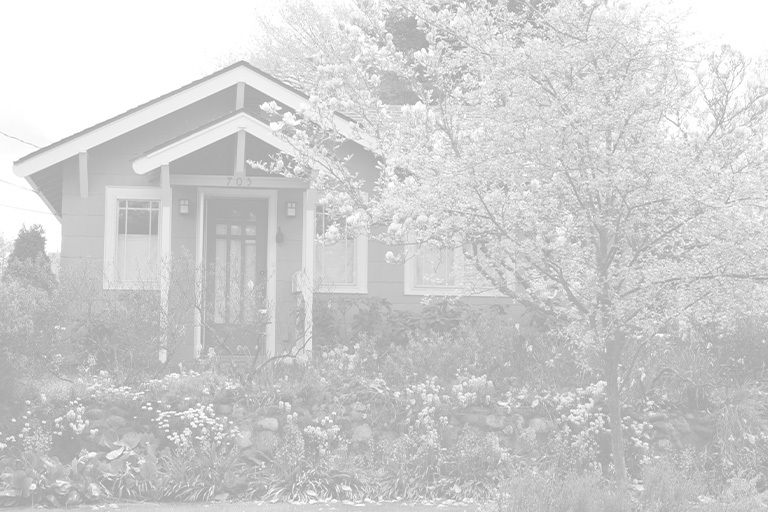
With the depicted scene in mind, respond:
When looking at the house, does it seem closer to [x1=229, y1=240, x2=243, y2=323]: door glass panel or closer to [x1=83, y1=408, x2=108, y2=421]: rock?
[x1=229, y1=240, x2=243, y2=323]: door glass panel

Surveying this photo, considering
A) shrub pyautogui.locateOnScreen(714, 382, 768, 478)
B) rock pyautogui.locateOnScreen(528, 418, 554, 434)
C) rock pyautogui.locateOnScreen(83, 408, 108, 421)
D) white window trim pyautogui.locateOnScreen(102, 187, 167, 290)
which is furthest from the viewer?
white window trim pyautogui.locateOnScreen(102, 187, 167, 290)

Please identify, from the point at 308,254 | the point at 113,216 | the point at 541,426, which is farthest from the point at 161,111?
the point at 541,426

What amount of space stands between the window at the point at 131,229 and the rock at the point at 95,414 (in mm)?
4301

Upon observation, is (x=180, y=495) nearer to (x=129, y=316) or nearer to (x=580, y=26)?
(x=129, y=316)

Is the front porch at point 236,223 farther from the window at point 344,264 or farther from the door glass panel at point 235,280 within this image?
the window at point 344,264

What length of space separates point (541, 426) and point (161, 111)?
6.97m

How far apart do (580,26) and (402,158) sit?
73.1 inches

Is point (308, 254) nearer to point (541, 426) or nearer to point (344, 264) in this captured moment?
point (344, 264)

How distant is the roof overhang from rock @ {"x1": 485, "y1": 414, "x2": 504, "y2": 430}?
14.9 ft

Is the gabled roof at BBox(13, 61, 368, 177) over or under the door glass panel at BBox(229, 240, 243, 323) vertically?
over

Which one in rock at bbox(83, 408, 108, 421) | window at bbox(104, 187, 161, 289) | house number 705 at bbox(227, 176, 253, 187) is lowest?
rock at bbox(83, 408, 108, 421)

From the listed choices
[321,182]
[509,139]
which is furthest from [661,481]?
[321,182]

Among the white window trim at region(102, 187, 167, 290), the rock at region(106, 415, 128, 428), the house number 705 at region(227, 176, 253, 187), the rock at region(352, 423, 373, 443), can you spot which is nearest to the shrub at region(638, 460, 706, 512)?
the rock at region(352, 423, 373, 443)

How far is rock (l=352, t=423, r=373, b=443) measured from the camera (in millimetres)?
8078
